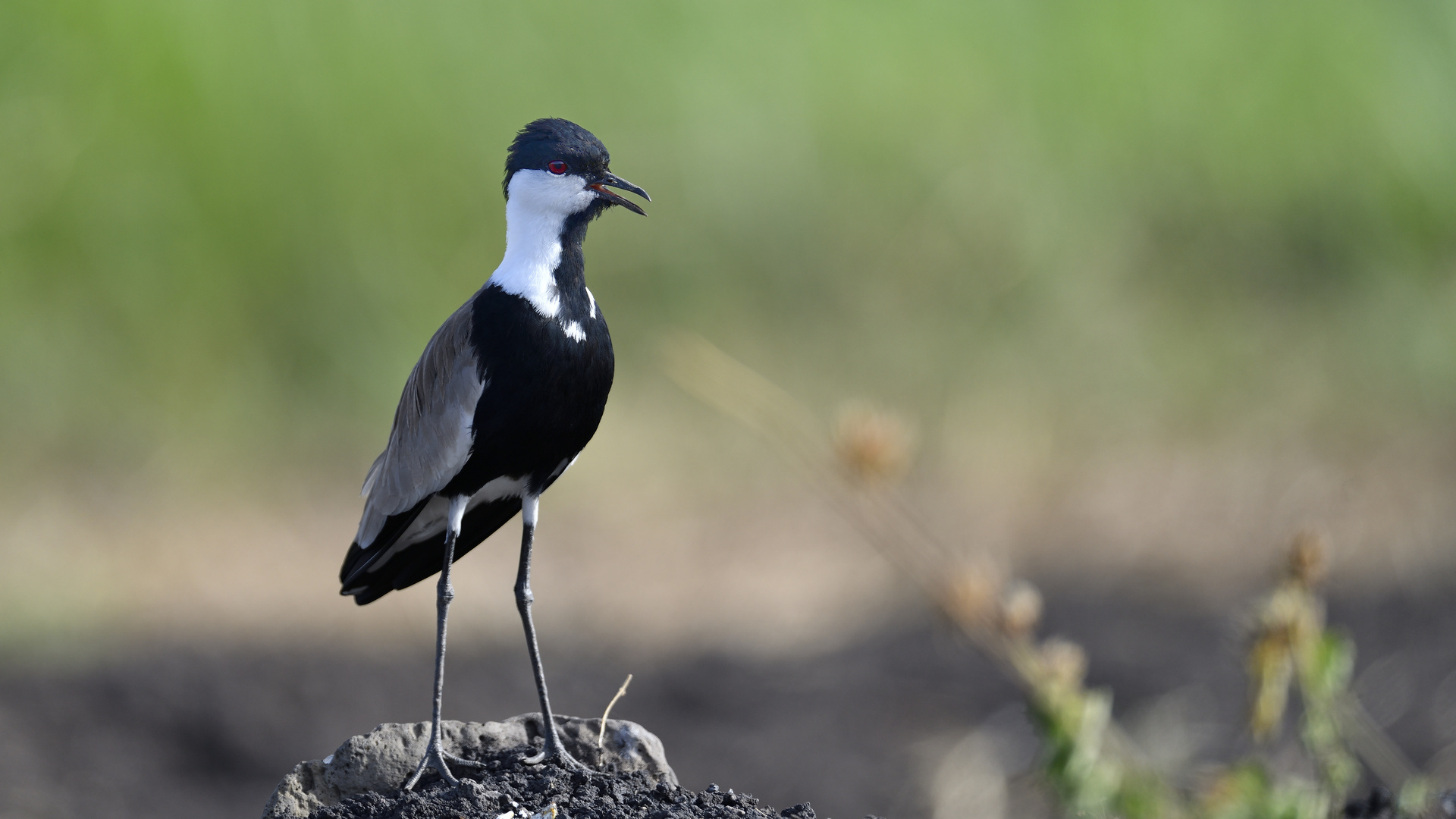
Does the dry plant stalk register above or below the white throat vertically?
below

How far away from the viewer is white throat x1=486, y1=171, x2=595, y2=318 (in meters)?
2.50

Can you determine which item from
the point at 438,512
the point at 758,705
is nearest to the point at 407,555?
the point at 438,512

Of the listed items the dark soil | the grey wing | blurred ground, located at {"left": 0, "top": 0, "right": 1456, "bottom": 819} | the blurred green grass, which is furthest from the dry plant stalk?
the blurred green grass

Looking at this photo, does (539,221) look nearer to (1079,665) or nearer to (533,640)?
(533,640)

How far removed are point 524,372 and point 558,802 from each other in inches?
29.7

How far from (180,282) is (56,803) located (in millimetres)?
2826

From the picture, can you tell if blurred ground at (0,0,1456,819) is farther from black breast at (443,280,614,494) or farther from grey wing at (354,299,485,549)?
black breast at (443,280,614,494)

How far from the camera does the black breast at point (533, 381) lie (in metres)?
2.44

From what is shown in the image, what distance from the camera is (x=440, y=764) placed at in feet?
7.93

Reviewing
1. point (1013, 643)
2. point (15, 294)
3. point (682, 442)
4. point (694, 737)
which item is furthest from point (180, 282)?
point (1013, 643)

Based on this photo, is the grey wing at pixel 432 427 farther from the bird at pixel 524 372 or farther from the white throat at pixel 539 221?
the white throat at pixel 539 221

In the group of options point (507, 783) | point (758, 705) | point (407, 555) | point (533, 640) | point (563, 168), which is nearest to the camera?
point (507, 783)

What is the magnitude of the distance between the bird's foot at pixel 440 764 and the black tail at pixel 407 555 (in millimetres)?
413

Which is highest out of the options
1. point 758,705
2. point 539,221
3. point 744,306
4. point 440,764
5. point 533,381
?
point 744,306
